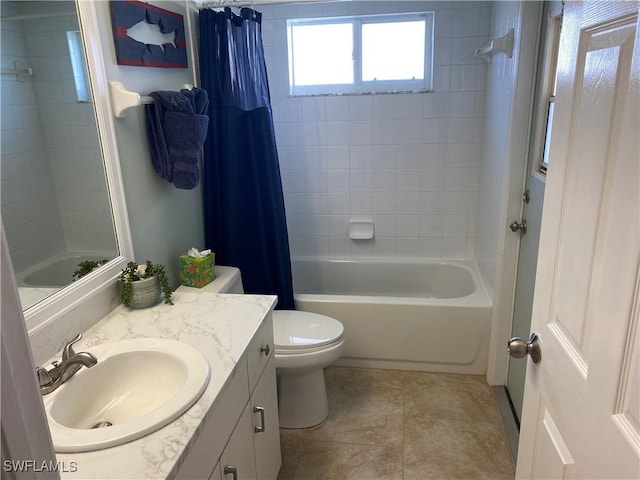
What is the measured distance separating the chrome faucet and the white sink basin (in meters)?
0.02

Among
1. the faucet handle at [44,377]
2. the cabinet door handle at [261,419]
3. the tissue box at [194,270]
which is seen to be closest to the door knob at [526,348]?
the cabinet door handle at [261,419]

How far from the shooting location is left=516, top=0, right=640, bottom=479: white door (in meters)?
0.64

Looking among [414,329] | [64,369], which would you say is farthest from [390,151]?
[64,369]

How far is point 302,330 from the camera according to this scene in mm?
2172

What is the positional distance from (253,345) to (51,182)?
78 centimetres

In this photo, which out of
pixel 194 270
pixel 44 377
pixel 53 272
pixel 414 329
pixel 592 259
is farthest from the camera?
pixel 414 329

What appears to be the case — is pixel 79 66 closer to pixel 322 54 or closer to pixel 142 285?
pixel 142 285

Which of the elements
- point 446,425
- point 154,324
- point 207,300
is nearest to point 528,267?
point 446,425

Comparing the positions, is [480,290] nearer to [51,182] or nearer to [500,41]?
[500,41]

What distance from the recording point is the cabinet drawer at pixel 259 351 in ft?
4.80

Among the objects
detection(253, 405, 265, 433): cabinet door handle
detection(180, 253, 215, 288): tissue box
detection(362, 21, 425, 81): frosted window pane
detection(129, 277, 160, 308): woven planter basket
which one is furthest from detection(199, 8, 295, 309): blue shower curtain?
detection(253, 405, 265, 433): cabinet door handle

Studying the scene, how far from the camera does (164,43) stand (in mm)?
1908

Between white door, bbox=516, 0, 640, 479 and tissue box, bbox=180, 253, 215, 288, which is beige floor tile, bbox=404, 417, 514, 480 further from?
tissue box, bbox=180, 253, 215, 288

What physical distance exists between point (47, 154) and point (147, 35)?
2.25ft
